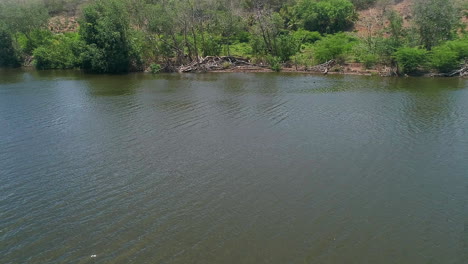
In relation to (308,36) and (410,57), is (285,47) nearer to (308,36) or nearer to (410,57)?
(308,36)

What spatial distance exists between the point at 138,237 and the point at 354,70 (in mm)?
42452

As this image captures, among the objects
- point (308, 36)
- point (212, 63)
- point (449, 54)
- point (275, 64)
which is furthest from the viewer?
point (308, 36)

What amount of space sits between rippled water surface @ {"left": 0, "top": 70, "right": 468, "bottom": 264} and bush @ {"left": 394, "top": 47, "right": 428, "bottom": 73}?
13.1 m

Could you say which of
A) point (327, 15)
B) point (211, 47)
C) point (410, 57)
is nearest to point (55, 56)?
point (211, 47)

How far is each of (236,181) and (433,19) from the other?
40021 millimetres

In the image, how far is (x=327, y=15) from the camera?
6550 centimetres

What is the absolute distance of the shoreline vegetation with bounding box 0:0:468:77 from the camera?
4725 cm

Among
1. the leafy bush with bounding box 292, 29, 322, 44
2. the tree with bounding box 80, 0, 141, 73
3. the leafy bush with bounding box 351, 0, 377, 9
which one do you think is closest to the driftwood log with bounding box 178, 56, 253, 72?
the tree with bounding box 80, 0, 141, 73

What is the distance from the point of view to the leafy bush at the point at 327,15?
65500 millimetres

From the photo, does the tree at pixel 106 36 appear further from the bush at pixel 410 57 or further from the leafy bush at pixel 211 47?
the bush at pixel 410 57

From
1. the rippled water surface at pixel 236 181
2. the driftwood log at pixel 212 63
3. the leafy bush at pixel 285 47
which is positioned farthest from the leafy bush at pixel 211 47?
the rippled water surface at pixel 236 181

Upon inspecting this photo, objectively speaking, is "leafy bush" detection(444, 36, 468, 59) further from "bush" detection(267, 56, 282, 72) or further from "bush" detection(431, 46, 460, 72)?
"bush" detection(267, 56, 282, 72)

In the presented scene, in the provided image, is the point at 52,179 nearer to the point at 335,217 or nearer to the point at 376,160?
the point at 335,217

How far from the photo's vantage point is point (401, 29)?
4950 centimetres
